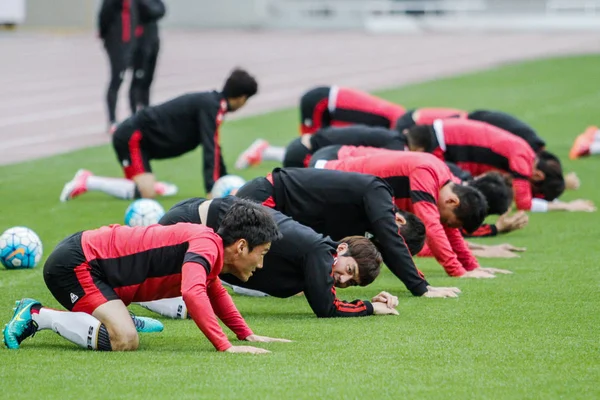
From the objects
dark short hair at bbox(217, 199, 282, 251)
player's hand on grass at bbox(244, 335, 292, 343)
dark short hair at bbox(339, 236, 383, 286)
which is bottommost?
player's hand on grass at bbox(244, 335, 292, 343)

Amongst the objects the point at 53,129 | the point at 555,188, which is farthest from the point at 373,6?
the point at 555,188

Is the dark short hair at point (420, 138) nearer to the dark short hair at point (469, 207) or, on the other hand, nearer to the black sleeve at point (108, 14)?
the dark short hair at point (469, 207)

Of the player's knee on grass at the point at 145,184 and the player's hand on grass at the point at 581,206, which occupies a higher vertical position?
the player's hand on grass at the point at 581,206

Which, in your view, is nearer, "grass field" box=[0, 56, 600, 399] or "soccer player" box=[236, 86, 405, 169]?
"grass field" box=[0, 56, 600, 399]

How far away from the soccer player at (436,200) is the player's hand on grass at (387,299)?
0.89 meters

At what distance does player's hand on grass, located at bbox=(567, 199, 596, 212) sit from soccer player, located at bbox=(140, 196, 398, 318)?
193 inches

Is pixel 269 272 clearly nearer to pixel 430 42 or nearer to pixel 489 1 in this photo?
pixel 430 42

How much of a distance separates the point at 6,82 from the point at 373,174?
55.7 ft

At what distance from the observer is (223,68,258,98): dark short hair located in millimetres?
10391

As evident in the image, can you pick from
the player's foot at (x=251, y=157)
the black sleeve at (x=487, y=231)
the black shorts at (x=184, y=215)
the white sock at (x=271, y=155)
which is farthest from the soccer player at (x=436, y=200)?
the white sock at (x=271, y=155)

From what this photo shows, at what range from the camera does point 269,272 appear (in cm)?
665

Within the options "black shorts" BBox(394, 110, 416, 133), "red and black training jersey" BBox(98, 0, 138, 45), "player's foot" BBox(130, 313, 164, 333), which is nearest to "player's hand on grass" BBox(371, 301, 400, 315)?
"player's foot" BBox(130, 313, 164, 333)

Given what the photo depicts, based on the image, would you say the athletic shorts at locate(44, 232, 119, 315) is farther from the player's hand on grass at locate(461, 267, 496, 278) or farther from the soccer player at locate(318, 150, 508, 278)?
the player's hand on grass at locate(461, 267, 496, 278)

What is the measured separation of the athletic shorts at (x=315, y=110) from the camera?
12.7 meters
